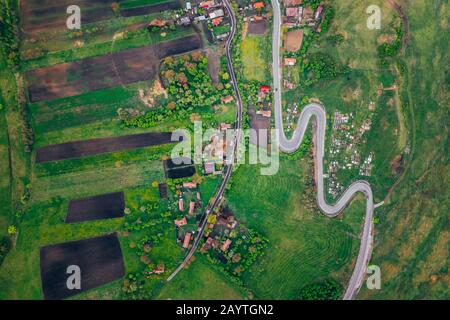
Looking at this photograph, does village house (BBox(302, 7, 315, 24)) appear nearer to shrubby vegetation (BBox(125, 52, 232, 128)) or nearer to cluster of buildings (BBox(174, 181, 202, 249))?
shrubby vegetation (BBox(125, 52, 232, 128))

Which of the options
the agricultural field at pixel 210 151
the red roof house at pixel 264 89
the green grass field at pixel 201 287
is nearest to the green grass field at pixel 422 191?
the agricultural field at pixel 210 151

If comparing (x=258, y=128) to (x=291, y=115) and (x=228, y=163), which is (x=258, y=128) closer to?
(x=291, y=115)

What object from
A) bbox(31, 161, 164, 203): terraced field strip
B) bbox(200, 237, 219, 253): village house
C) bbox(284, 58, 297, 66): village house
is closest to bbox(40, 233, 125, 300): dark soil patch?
bbox(31, 161, 164, 203): terraced field strip

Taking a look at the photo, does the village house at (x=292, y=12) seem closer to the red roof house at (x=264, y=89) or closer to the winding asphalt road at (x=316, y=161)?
the winding asphalt road at (x=316, y=161)

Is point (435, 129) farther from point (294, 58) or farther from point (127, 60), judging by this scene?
point (127, 60)

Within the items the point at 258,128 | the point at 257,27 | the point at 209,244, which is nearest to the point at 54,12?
the point at 257,27
